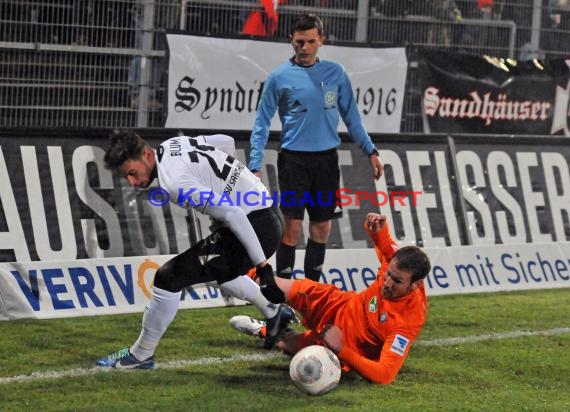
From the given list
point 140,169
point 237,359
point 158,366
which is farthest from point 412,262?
point 158,366

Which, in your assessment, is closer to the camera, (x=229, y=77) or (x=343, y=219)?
(x=343, y=219)

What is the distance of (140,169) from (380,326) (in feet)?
5.55

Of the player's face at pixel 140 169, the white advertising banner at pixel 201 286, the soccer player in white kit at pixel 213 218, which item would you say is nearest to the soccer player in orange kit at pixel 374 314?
the soccer player in white kit at pixel 213 218

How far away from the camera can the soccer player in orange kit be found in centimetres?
687

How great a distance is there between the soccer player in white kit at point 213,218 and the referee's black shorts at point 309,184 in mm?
1584

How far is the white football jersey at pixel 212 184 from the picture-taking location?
6.67m

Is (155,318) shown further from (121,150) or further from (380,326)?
(380,326)

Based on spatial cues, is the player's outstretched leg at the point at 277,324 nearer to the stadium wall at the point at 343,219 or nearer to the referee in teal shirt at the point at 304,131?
the referee in teal shirt at the point at 304,131

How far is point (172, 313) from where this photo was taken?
7.11m

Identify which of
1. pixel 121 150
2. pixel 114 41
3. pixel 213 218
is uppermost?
pixel 114 41

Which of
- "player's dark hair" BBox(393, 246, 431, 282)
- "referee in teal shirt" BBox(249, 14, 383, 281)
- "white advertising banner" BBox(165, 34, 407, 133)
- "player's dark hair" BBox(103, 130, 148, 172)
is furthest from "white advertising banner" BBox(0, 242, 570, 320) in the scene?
"white advertising banner" BBox(165, 34, 407, 133)

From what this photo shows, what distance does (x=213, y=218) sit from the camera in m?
6.95

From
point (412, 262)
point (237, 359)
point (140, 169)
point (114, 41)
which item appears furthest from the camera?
point (114, 41)
